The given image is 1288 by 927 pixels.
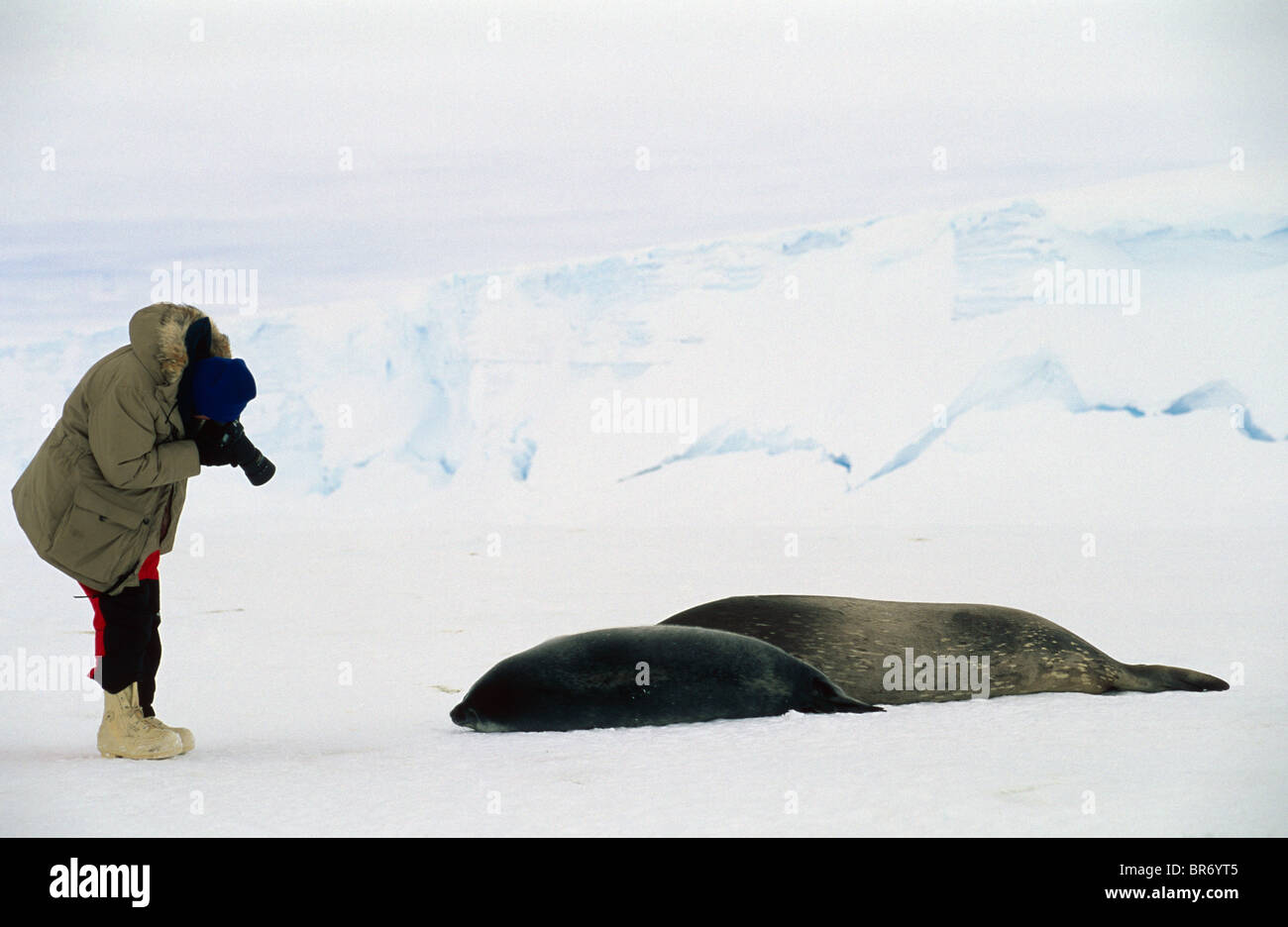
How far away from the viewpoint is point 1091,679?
3.98 m

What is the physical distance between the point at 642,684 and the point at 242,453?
1.23 meters

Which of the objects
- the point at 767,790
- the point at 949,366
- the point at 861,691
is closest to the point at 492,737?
the point at 767,790

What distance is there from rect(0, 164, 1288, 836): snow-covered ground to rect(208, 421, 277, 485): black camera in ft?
2.37

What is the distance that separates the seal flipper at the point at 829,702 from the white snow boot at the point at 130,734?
5.52ft

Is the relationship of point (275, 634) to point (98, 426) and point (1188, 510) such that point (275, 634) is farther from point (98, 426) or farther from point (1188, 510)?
point (1188, 510)

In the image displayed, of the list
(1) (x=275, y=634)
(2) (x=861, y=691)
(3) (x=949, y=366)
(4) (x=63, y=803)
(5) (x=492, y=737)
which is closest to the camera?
(4) (x=63, y=803)

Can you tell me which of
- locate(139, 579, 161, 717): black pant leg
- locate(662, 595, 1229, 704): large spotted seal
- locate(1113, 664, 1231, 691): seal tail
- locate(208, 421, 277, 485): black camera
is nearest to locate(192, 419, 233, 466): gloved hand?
locate(208, 421, 277, 485): black camera

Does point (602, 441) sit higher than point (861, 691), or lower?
higher

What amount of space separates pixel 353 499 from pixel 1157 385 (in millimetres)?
8554

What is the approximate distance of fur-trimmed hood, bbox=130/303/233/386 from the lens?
2.93m

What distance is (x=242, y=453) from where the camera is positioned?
9.91 feet

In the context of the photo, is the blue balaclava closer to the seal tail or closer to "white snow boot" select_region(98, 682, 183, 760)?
"white snow boot" select_region(98, 682, 183, 760)

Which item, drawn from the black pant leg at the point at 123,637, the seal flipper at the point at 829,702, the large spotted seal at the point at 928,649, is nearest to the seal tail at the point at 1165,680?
the large spotted seal at the point at 928,649

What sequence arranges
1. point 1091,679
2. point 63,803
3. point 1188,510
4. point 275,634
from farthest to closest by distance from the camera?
point 1188,510 → point 275,634 → point 1091,679 → point 63,803
